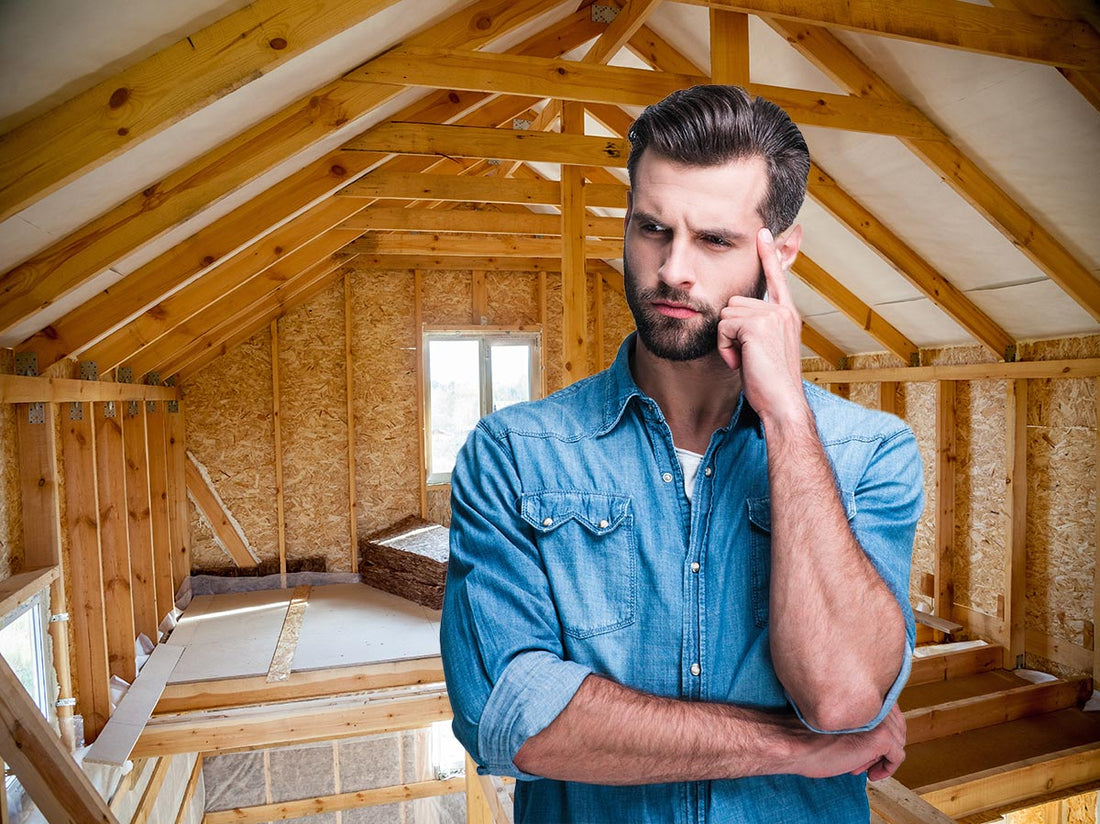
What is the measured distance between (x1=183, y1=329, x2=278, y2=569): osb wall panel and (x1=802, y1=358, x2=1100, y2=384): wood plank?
5512mm

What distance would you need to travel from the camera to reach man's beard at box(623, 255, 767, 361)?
0.93 metres

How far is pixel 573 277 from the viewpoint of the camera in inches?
138

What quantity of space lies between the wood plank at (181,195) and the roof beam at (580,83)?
0.09 meters

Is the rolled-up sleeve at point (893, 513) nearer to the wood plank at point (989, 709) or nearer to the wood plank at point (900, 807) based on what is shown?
the wood plank at point (900, 807)

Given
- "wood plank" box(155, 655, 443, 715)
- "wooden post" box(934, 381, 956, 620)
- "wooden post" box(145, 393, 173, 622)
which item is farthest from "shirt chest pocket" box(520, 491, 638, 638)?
"wooden post" box(145, 393, 173, 622)

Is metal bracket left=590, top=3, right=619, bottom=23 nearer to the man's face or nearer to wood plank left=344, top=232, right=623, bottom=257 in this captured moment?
wood plank left=344, top=232, right=623, bottom=257

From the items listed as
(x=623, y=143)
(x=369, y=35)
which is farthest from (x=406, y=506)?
(x=369, y=35)

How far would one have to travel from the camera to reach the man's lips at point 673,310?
0.93 m

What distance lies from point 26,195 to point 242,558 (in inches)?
229

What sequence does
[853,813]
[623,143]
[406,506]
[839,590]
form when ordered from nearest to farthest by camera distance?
[839,590], [853,813], [623,143], [406,506]

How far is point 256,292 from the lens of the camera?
15.9ft

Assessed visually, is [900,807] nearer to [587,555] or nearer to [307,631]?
[587,555]

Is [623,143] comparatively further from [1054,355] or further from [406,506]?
[406,506]

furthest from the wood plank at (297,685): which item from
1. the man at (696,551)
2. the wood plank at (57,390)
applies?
the man at (696,551)
